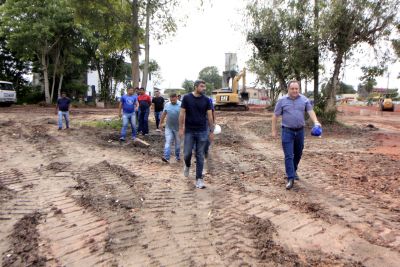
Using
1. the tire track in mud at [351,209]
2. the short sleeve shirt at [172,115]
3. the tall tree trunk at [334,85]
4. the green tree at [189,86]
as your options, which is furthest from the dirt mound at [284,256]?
the tall tree trunk at [334,85]

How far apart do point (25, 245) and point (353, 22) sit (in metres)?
15.2

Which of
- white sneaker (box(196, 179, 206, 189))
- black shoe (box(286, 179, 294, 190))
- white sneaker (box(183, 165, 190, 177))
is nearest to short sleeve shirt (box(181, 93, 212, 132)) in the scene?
white sneaker (box(196, 179, 206, 189))

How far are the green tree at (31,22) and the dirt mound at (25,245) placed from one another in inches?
1014

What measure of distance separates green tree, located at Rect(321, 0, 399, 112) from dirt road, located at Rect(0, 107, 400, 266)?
8.08 m

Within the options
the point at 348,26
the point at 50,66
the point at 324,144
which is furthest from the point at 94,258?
the point at 50,66

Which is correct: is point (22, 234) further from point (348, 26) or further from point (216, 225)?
point (348, 26)

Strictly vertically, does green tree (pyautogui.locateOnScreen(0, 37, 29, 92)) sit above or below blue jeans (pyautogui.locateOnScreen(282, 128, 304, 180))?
above

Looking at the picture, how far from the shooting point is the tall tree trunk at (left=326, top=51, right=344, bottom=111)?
16953 mm

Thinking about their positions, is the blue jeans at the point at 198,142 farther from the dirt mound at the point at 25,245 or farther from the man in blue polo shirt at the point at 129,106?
the man in blue polo shirt at the point at 129,106

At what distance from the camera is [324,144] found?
12.3 meters

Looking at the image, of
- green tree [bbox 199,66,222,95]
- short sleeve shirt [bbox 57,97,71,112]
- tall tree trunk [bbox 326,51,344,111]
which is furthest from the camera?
green tree [bbox 199,66,222,95]

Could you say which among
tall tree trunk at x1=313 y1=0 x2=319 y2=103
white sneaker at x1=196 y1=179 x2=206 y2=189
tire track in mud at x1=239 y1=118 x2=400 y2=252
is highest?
tall tree trunk at x1=313 y1=0 x2=319 y2=103

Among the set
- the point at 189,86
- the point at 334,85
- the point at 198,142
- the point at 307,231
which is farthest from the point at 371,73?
the point at 307,231

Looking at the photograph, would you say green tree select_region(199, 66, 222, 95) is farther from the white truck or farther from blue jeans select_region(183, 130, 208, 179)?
blue jeans select_region(183, 130, 208, 179)
